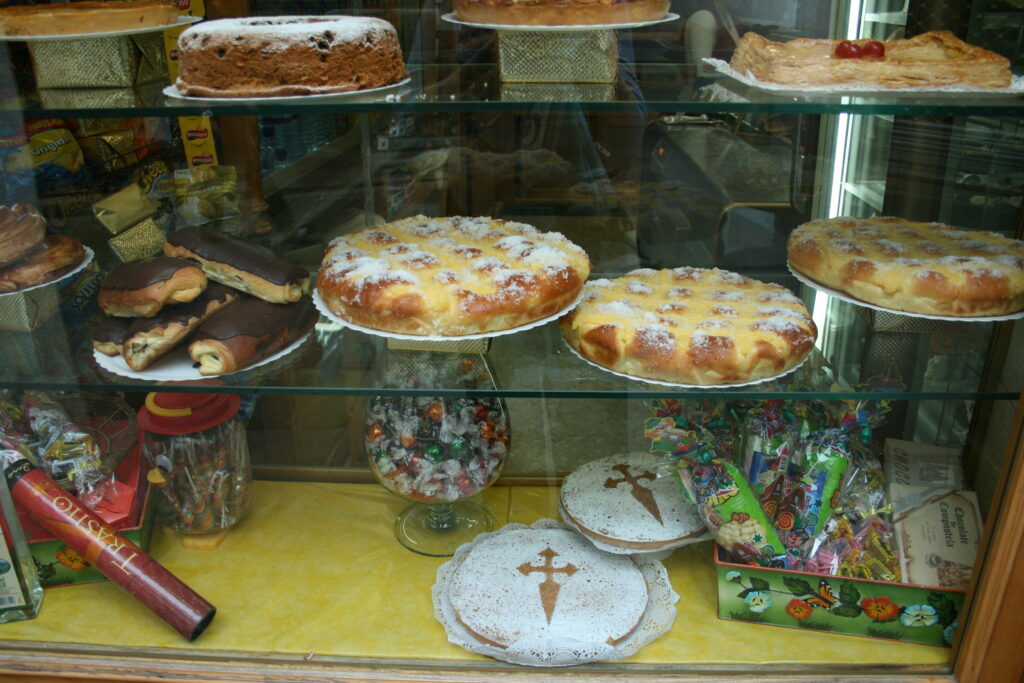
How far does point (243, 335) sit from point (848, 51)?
106cm

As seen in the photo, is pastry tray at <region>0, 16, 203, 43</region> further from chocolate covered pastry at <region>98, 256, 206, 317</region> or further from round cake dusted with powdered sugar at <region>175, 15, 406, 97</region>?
chocolate covered pastry at <region>98, 256, 206, 317</region>

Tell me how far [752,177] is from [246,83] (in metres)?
1.03

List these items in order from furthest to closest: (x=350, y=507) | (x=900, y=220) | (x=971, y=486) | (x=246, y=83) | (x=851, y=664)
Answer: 1. (x=350, y=507)
2. (x=900, y=220)
3. (x=971, y=486)
4. (x=851, y=664)
5. (x=246, y=83)

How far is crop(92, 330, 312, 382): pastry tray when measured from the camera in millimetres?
1312

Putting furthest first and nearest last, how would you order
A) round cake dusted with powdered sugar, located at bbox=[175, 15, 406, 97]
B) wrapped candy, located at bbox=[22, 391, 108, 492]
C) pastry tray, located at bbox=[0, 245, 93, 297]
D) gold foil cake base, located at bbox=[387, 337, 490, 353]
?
1. wrapped candy, located at bbox=[22, 391, 108, 492]
2. pastry tray, located at bbox=[0, 245, 93, 297]
3. gold foil cake base, located at bbox=[387, 337, 490, 353]
4. round cake dusted with powdered sugar, located at bbox=[175, 15, 406, 97]

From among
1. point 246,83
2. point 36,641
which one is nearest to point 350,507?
point 36,641

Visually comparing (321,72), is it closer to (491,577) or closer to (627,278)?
(627,278)

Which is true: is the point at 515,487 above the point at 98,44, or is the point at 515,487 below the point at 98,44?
below

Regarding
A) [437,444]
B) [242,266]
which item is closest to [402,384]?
[437,444]

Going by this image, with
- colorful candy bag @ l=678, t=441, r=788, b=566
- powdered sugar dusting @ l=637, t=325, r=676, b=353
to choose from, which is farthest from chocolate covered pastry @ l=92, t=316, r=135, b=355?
A: colorful candy bag @ l=678, t=441, r=788, b=566

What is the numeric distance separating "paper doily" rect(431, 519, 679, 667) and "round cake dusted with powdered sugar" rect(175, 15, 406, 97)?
94 cm

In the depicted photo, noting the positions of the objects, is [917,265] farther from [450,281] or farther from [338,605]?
[338,605]

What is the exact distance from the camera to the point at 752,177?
1.69m

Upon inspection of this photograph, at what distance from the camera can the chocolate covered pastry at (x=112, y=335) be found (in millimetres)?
1346
